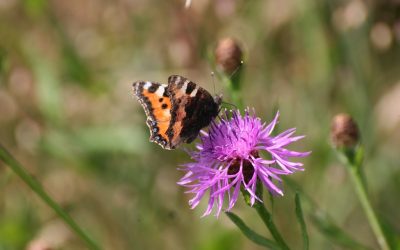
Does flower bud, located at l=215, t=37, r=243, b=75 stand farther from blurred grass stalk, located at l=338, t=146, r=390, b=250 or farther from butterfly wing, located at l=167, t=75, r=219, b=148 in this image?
blurred grass stalk, located at l=338, t=146, r=390, b=250

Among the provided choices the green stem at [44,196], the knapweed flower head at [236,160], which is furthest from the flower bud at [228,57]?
the green stem at [44,196]

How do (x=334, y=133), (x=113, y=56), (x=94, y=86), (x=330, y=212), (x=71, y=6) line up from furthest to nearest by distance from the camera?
(x=71, y=6) → (x=113, y=56) → (x=94, y=86) → (x=330, y=212) → (x=334, y=133)

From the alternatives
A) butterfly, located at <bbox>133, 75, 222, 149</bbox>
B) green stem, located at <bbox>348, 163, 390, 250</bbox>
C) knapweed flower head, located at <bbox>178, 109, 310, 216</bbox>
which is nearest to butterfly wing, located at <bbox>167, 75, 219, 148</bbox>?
butterfly, located at <bbox>133, 75, 222, 149</bbox>

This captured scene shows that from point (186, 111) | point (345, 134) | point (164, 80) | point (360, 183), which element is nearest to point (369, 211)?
point (360, 183)

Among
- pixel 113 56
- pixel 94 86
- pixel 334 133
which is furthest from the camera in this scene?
pixel 113 56

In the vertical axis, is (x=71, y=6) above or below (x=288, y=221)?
above

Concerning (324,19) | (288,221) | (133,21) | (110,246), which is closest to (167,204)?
(110,246)

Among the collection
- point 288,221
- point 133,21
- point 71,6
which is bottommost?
point 288,221

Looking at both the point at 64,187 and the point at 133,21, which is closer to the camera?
the point at 64,187

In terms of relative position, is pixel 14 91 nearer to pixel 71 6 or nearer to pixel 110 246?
pixel 71 6
